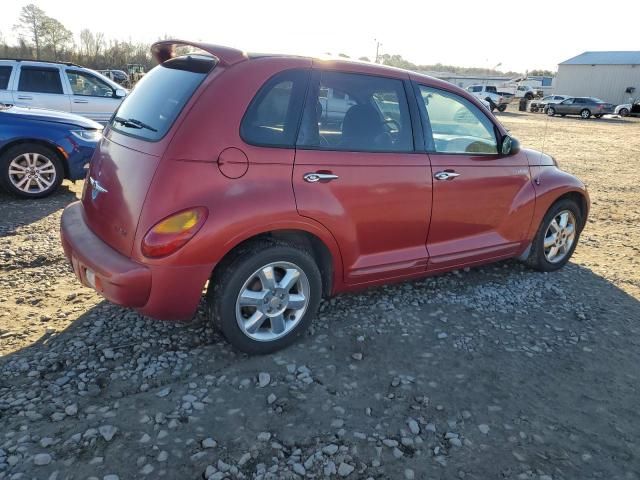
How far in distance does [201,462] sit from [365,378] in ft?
3.64

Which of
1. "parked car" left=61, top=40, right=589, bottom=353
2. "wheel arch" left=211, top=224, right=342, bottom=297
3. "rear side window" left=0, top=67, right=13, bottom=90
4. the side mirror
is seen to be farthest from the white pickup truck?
"wheel arch" left=211, top=224, right=342, bottom=297

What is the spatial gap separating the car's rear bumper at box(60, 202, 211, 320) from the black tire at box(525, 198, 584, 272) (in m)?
3.25

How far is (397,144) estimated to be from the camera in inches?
141

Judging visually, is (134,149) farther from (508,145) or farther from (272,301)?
(508,145)

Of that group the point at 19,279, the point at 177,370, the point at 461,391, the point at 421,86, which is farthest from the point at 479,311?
the point at 19,279

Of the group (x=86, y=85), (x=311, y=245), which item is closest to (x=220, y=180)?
(x=311, y=245)

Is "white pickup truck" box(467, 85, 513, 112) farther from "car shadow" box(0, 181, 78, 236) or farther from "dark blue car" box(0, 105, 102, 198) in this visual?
"car shadow" box(0, 181, 78, 236)

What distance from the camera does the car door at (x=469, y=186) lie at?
12.5ft

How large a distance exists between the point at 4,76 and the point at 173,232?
8881 millimetres

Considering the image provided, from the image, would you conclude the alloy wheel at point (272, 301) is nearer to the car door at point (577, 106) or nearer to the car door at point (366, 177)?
the car door at point (366, 177)

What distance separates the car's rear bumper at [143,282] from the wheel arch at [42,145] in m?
4.05

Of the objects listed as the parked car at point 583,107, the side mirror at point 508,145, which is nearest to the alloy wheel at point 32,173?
the side mirror at point 508,145

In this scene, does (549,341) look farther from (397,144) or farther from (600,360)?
(397,144)

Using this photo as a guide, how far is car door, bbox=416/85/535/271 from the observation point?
12.5 ft
